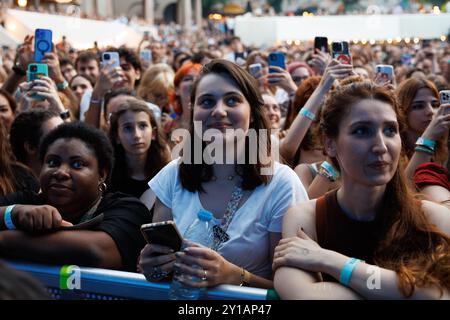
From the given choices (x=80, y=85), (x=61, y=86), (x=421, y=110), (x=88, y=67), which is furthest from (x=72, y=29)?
(x=421, y=110)

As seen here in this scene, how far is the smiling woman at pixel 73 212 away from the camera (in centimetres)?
256

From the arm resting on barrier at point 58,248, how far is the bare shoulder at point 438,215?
1247 millimetres

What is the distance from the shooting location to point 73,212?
122 inches

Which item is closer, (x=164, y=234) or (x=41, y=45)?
(x=164, y=234)

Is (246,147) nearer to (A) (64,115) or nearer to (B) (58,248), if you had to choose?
(B) (58,248)

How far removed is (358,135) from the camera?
2.62 meters

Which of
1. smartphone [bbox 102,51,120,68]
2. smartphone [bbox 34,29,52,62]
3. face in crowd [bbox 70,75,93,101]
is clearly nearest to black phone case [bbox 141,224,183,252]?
smartphone [bbox 34,29,52,62]

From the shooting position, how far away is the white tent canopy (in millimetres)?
26156

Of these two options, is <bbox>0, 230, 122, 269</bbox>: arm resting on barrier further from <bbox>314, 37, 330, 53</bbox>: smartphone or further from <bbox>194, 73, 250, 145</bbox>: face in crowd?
<bbox>314, 37, 330, 53</bbox>: smartphone

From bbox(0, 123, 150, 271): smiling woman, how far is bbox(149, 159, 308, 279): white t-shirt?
214 mm

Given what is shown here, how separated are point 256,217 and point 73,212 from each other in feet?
2.87
